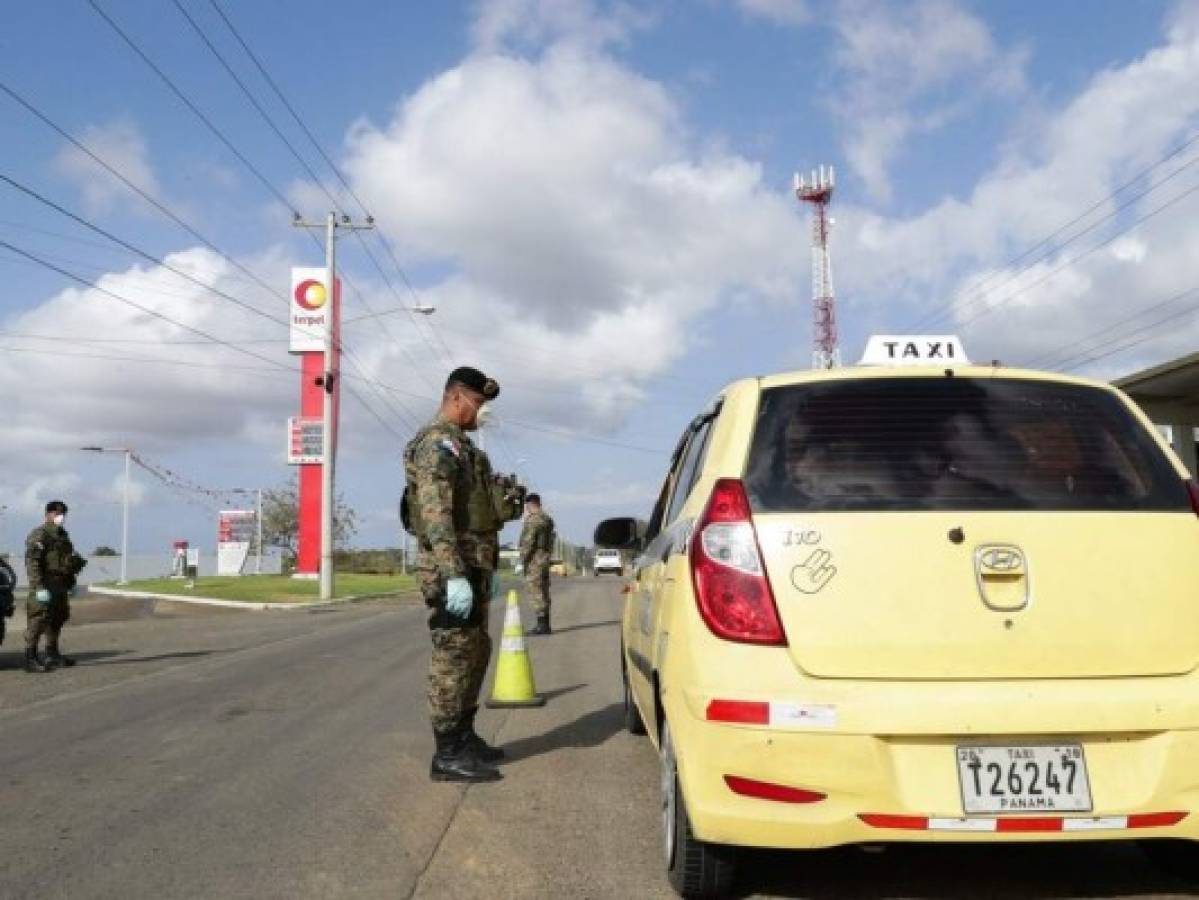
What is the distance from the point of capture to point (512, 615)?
8312mm

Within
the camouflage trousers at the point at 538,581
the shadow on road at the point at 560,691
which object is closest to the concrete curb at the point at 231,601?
the camouflage trousers at the point at 538,581

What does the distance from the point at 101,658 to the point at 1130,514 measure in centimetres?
1224

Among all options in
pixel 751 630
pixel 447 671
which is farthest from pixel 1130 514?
pixel 447 671

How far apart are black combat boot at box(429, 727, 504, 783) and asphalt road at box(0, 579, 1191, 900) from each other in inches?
3.2

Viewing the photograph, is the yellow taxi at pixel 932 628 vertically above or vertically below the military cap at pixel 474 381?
below

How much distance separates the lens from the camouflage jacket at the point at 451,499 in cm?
530

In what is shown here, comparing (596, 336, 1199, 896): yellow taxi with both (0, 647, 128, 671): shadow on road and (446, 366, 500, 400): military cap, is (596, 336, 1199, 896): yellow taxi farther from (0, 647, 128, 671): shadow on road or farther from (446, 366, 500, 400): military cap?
(0, 647, 128, 671): shadow on road

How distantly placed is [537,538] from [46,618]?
605cm

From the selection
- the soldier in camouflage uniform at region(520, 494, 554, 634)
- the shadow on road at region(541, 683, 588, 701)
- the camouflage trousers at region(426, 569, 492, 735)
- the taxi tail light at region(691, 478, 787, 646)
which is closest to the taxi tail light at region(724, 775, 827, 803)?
the taxi tail light at region(691, 478, 787, 646)

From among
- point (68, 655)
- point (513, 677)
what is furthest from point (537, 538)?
point (513, 677)

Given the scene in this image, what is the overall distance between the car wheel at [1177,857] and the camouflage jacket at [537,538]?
37.6 ft

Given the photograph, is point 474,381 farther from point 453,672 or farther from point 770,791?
point 770,791

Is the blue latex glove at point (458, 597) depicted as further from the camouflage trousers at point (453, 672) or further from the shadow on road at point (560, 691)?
the shadow on road at point (560, 691)

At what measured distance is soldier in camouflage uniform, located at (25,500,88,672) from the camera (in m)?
11.8
